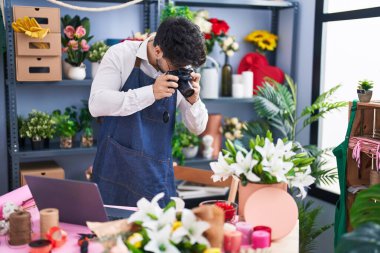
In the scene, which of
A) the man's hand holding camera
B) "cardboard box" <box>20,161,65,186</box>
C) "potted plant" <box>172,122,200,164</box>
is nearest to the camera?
the man's hand holding camera

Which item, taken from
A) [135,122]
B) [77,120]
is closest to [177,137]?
[77,120]

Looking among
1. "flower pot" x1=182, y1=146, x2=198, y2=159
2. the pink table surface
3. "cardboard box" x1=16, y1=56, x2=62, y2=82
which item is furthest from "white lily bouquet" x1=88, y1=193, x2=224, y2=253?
"flower pot" x1=182, y1=146, x2=198, y2=159

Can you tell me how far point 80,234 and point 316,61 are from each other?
2489 mm

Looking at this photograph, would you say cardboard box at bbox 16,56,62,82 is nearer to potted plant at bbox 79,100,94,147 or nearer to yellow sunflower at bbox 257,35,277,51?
potted plant at bbox 79,100,94,147

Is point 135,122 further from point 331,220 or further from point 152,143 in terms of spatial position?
point 331,220

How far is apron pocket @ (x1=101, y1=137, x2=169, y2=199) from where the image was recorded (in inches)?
88.6

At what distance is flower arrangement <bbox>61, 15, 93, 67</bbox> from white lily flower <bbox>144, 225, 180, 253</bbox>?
7.33ft

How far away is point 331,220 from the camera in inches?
134

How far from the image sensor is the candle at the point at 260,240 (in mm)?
1462

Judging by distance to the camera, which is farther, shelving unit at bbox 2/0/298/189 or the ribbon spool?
shelving unit at bbox 2/0/298/189

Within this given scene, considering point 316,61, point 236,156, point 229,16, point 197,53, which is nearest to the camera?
point 236,156

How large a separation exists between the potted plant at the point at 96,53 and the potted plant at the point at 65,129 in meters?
0.38

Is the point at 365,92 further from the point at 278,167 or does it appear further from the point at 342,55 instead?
the point at 278,167

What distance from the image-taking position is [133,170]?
225 centimetres
